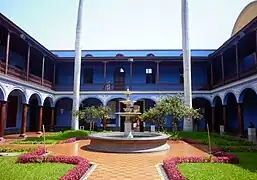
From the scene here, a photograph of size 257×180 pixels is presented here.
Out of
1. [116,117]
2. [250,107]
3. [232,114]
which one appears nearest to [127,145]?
[250,107]

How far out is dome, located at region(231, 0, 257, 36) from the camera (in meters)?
24.1

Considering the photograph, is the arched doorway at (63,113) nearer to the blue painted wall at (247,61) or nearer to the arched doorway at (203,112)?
the arched doorway at (203,112)

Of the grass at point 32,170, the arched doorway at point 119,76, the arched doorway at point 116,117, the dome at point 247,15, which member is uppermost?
the dome at point 247,15

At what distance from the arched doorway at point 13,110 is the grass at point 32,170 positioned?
13419 mm

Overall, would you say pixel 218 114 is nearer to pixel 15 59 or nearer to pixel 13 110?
pixel 13 110

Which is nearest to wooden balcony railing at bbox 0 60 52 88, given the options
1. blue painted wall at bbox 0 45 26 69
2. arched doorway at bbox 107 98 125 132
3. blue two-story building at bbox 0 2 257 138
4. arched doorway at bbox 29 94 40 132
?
blue two-story building at bbox 0 2 257 138

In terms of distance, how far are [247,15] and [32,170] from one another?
2629 cm

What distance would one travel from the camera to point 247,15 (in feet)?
84.2

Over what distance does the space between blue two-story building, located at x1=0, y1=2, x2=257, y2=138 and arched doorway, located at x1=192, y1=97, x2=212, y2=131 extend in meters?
0.10

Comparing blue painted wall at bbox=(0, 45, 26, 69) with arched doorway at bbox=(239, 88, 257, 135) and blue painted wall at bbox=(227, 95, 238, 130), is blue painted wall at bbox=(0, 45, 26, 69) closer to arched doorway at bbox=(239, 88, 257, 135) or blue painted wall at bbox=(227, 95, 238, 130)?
Answer: blue painted wall at bbox=(227, 95, 238, 130)

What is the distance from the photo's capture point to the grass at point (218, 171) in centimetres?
641

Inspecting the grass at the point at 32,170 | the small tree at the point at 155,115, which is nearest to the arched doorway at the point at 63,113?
the small tree at the point at 155,115

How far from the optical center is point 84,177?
6.36 metres

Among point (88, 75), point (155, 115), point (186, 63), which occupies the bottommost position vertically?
point (155, 115)
